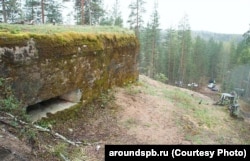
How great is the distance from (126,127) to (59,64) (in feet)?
9.98

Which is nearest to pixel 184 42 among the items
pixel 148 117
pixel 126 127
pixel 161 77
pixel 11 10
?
pixel 161 77

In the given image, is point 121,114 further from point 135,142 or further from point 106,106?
point 135,142

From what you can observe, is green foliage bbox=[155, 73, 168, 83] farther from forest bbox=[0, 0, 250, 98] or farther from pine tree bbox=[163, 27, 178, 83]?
pine tree bbox=[163, 27, 178, 83]

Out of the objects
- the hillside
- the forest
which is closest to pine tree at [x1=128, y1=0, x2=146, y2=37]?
the forest

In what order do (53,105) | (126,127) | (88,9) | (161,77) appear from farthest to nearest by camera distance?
1. (161,77)
2. (88,9)
3. (126,127)
4. (53,105)

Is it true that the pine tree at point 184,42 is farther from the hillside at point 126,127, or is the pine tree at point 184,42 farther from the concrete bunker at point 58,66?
the concrete bunker at point 58,66

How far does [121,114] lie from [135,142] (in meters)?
1.98

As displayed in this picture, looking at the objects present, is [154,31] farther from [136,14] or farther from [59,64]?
[59,64]

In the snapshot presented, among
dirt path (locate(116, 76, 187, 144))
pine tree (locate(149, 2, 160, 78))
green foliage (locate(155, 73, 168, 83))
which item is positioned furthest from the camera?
pine tree (locate(149, 2, 160, 78))

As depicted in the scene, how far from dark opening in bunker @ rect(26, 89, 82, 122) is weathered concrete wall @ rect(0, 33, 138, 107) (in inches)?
13.1

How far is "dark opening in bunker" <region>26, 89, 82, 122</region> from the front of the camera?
8219 millimetres

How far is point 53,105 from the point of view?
906 cm

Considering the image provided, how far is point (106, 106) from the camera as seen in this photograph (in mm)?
10531

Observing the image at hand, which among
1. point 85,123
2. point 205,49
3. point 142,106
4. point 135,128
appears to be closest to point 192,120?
point 142,106
